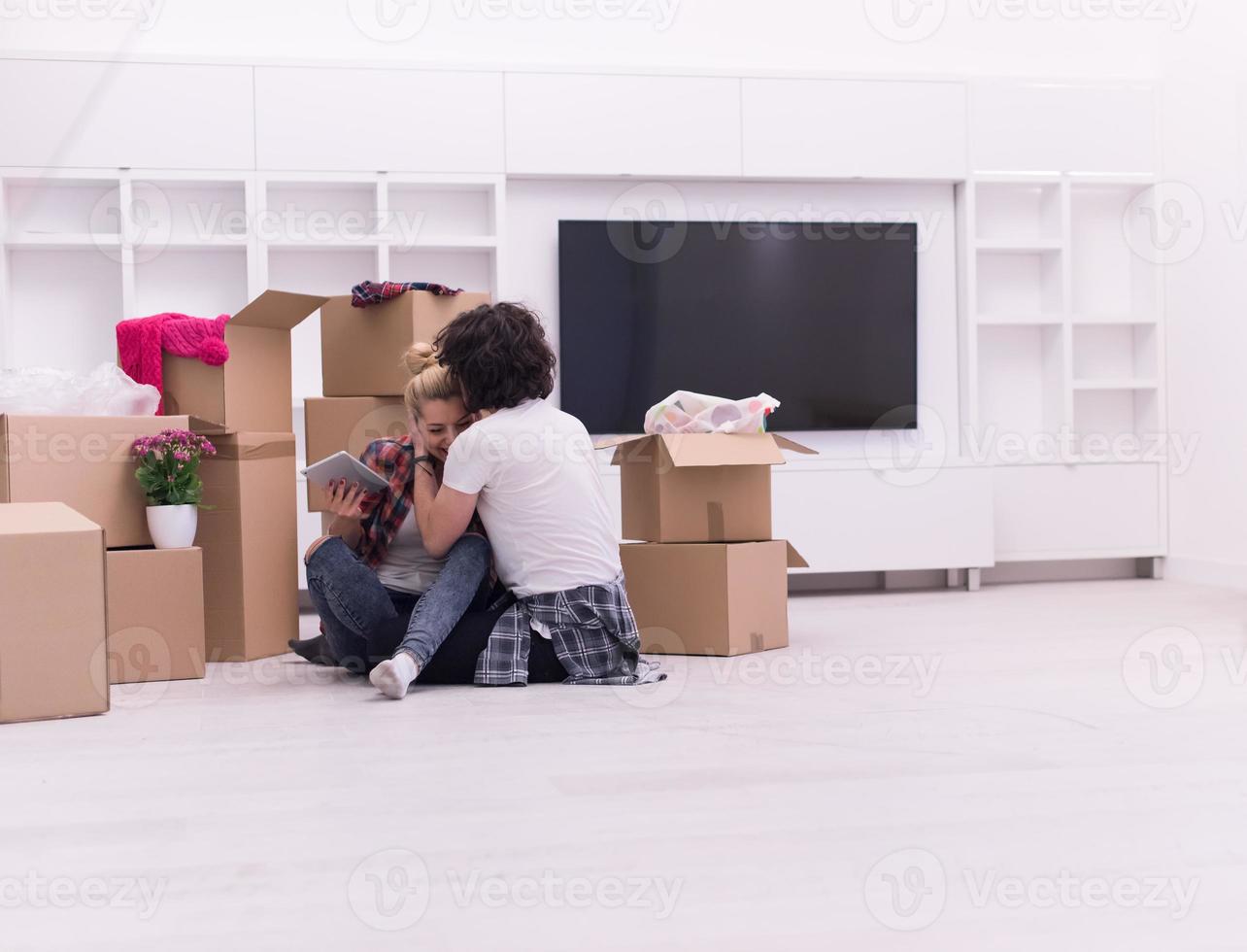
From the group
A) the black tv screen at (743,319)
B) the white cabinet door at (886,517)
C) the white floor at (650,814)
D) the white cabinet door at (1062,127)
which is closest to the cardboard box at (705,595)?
the white floor at (650,814)

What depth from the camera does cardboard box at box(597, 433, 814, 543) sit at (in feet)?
9.62

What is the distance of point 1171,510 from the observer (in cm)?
460

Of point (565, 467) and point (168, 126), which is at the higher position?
point (168, 126)

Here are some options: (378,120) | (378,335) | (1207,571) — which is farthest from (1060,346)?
(378,335)

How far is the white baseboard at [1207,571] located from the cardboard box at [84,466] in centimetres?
346

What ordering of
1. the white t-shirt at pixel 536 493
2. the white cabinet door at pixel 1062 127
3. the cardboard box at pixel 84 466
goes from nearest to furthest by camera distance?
the white t-shirt at pixel 536 493
the cardboard box at pixel 84 466
the white cabinet door at pixel 1062 127

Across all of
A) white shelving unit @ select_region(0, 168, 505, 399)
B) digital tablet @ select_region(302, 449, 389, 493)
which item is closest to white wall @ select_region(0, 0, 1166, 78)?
white shelving unit @ select_region(0, 168, 505, 399)

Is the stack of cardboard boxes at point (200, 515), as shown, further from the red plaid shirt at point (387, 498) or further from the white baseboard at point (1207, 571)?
the white baseboard at point (1207, 571)

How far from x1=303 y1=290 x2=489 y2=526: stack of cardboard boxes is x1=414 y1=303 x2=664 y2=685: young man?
37 centimetres

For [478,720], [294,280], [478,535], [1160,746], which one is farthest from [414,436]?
[294,280]

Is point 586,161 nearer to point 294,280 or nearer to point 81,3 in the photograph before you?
point 294,280

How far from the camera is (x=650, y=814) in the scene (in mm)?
1542

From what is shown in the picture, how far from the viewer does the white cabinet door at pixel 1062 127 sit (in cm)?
449

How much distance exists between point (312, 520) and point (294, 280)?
33.5 inches
